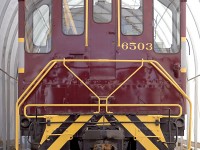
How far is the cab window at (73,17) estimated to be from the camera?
7816 millimetres

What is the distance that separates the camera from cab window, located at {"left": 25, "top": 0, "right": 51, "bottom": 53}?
7.84m

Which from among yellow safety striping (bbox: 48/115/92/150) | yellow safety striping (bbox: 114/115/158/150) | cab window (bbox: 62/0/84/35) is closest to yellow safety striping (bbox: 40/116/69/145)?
yellow safety striping (bbox: 48/115/92/150)

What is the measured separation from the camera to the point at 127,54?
7898 mm

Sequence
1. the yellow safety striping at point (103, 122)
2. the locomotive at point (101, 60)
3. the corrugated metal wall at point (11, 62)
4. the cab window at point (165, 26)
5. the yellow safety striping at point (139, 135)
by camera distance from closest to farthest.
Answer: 1. the yellow safety striping at point (103, 122)
2. the yellow safety striping at point (139, 135)
3. the locomotive at point (101, 60)
4. the cab window at point (165, 26)
5. the corrugated metal wall at point (11, 62)

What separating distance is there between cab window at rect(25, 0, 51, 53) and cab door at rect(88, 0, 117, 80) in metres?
0.67

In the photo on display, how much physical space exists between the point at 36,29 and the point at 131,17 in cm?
150

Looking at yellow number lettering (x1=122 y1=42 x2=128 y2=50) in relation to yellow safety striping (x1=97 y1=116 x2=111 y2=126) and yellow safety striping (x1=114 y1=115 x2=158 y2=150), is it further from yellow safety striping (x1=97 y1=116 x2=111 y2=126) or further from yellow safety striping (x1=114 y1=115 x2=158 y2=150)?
yellow safety striping (x1=97 y1=116 x2=111 y2=126)

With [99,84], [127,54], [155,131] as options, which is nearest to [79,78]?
[99,84]

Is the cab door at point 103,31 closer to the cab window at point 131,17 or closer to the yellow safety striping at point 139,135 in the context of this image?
the cab window at point 131,17

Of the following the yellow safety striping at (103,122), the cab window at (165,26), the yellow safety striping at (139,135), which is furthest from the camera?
the cab window at (165,26)

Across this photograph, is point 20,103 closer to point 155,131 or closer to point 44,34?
point 44,34

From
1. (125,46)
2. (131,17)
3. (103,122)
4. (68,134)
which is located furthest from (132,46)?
(68,134)

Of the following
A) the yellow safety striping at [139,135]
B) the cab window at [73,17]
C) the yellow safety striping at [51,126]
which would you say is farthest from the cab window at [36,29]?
the yellow safety striping at [139,135]

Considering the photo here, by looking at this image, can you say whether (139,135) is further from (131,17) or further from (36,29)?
(36,29)
